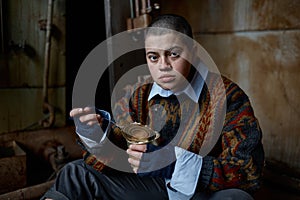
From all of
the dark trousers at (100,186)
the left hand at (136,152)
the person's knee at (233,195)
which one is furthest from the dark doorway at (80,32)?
the person's knee at (233,195)

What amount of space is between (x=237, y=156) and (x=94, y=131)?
730 millimetres

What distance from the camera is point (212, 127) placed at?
1.82m

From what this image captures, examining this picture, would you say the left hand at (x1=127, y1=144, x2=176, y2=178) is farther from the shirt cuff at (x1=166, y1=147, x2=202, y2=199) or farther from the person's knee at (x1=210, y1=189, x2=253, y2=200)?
the person's knee at (x1=210, y1=189, x2=253, y2=200)

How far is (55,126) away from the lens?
11.5ft

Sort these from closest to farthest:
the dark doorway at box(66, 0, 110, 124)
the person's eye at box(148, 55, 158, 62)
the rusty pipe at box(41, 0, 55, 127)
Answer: the person's eye at box(148, 55, 158, 62), the rusty pipe at box(41, 0, 55, 127), the dark doorway at box(66, 0, 110, 124)

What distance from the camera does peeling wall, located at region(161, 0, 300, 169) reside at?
2688 millimetres

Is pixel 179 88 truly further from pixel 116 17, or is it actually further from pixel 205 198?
pixel 116 17

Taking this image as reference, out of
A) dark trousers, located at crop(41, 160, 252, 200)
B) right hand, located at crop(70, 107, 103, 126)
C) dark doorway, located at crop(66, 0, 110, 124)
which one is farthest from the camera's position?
dark doorway, located at crop(66, 0, 110, 124)

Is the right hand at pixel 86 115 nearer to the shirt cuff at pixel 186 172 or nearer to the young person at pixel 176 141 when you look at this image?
the young person at pixel 176 141

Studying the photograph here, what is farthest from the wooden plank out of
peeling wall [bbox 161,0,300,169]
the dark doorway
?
the dark doorway

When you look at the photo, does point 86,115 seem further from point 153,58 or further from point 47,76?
point 47,76

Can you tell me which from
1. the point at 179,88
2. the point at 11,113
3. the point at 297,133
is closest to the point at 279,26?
the point at 297,133

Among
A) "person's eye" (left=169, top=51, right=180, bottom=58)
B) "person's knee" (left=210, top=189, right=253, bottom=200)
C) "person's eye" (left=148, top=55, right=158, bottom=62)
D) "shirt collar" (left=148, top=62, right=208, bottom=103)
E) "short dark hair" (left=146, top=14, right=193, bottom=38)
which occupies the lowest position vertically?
"person's knee" (left=210, top=189, right=253, bottom=200)

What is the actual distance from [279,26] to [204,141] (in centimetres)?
139
